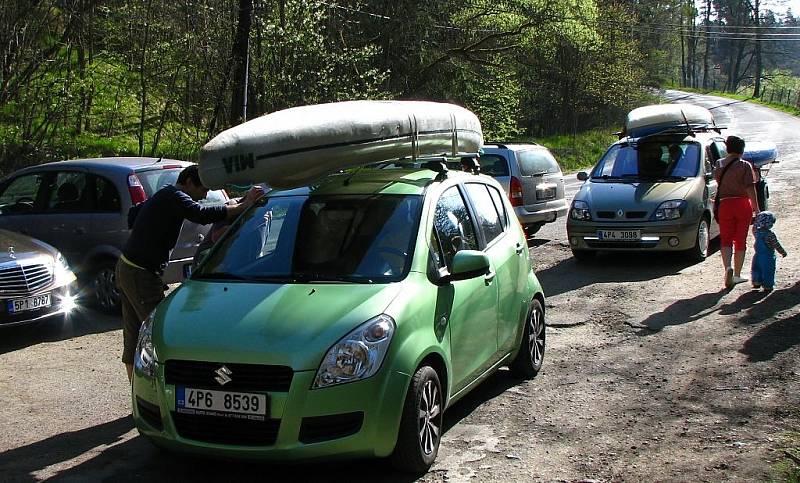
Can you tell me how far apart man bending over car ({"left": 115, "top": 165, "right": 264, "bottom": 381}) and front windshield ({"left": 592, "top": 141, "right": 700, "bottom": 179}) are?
7981 mm

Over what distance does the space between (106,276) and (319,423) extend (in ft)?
21.0

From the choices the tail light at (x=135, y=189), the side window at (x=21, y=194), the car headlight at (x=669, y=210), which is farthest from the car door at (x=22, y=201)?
the car headlight at (x=669, y=210)

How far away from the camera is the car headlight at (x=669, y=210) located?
12.2m

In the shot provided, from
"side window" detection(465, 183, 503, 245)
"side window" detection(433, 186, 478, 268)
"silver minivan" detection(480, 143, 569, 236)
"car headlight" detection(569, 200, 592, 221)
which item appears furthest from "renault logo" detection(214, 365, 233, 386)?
"silver minivan" detection(480, 143, 569, 236)

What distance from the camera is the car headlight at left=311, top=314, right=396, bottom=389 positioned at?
475cm

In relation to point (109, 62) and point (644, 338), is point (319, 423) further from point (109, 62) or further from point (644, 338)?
point (109, 62)

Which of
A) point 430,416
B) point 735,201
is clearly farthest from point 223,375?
point 735,201

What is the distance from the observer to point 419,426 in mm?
5059

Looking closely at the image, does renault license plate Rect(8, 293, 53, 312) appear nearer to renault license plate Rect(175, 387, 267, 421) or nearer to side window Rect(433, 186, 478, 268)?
renault license plate Rect(175, 387, 267, 421)

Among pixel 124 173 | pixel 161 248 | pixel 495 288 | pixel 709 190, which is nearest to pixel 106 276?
pixel 124 173

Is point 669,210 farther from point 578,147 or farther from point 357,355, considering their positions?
point 578,147

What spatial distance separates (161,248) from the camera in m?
6.63

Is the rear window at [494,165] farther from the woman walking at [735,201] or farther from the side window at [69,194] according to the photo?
the side window at [69,194]

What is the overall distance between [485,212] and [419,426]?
224cm
